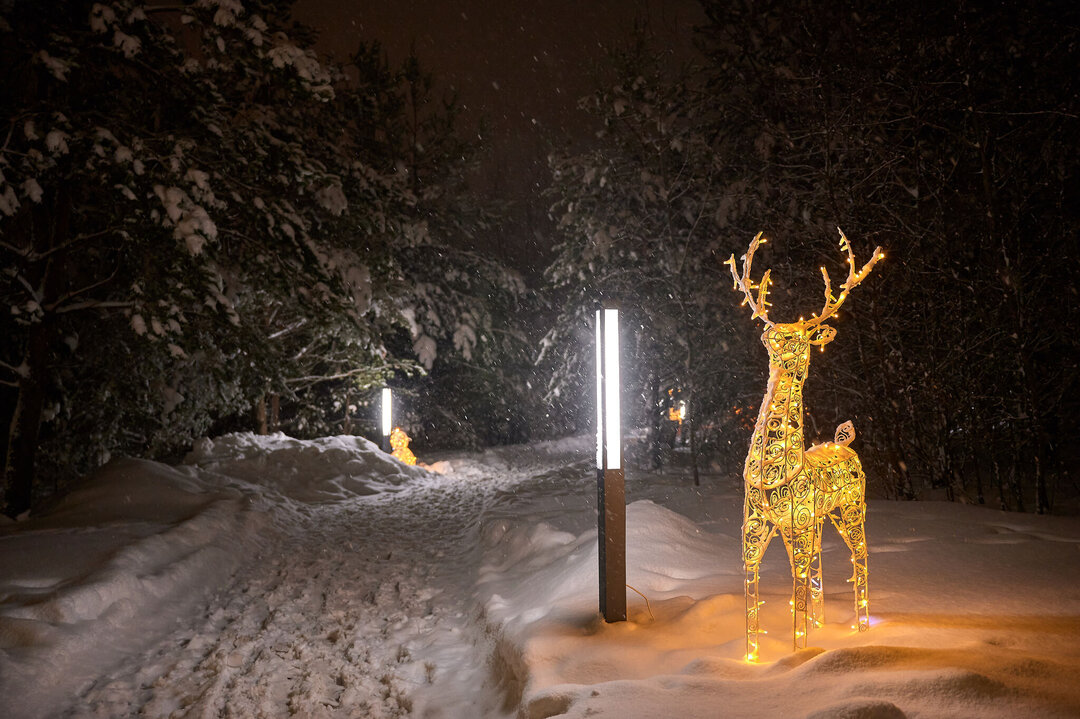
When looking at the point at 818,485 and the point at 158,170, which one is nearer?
the point at 818,485

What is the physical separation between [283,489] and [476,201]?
35.4 ft

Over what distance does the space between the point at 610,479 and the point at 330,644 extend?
2606 mm

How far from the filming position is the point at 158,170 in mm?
7496

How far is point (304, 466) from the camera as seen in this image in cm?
1345

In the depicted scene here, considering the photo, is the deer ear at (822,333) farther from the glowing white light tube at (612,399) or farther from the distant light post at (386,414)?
the distant light post at (386,414)

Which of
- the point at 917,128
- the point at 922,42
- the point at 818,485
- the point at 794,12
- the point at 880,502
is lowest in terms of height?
the point at 880,502

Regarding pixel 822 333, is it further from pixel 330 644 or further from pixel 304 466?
pixel 304 466

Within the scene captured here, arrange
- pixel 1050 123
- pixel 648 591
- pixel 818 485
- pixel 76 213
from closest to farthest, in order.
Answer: pixel 818 485 → pixel 648 591 → pixel 1050 123 → pixel 76 213

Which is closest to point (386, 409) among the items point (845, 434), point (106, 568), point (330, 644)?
point (106, 568)

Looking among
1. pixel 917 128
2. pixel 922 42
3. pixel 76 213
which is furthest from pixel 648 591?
pixel 76 213

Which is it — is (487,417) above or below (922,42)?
below

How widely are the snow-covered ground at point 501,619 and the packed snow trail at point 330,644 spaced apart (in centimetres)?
2

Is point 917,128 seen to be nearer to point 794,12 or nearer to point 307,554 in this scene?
point 794,12

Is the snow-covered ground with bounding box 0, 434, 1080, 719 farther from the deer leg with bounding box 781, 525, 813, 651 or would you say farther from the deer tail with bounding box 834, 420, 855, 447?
the deer tail with bounding box 834, 420, 855, 447
